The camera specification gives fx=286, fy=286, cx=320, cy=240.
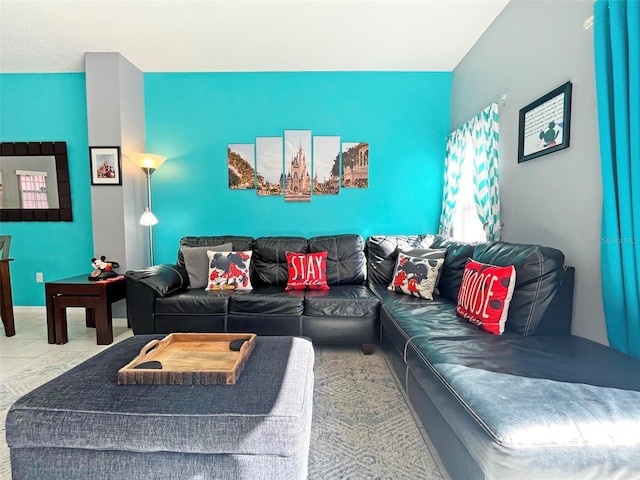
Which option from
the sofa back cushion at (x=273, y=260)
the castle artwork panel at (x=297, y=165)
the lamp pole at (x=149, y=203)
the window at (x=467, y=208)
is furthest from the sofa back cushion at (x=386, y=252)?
the lamp pole at (x=149, y=203)

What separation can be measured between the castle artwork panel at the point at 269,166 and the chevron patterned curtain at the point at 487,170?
1.92 m

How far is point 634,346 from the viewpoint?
122 centimetres

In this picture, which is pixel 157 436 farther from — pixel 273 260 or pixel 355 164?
pixel 355 164

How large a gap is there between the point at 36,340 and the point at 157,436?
8.40 ft

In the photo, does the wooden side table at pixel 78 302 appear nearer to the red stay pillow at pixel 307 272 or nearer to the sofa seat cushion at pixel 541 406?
the red stay pillow at pixel 307 272

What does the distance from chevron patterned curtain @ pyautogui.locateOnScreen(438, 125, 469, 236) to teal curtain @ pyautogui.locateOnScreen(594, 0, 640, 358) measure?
4.42ft

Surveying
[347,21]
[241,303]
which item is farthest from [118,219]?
[347,21]

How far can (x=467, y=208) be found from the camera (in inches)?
110

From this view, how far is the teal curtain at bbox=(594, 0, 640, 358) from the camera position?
1.20m

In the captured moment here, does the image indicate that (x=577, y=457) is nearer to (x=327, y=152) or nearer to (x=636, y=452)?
(x=636, y=452)

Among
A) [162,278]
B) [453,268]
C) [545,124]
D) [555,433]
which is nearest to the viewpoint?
[555,433]

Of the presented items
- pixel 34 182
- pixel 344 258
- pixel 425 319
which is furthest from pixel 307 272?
pixel 34 182

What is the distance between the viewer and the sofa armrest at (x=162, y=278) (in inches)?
87.5

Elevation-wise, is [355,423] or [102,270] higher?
[102,270]
